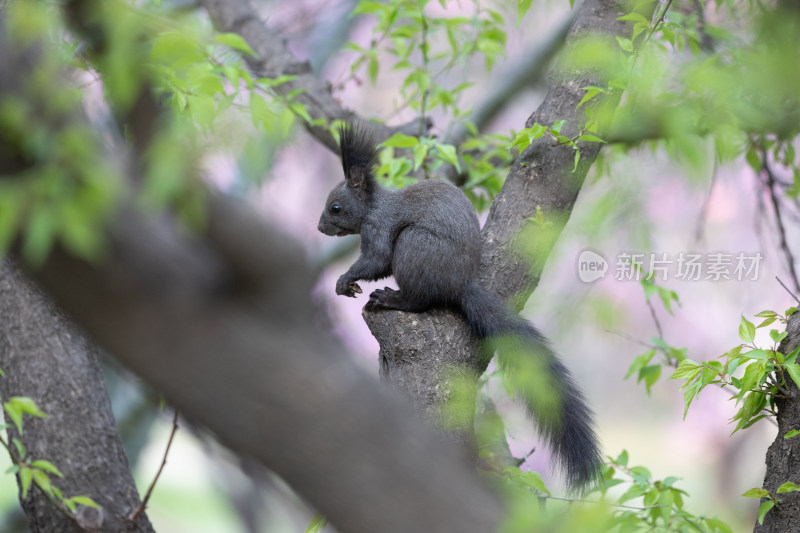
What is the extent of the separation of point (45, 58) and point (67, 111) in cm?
14

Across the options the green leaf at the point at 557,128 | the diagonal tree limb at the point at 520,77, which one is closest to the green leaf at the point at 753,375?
the green leaf at the point at 557,128

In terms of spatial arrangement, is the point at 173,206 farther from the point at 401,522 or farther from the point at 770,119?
the point at 770,119

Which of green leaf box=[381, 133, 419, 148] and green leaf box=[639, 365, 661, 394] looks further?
green leaf box=[381, 133, 419, 148]

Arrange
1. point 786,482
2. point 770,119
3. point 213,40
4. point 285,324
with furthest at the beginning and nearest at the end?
point 213,40 → point 770,119 → point 786,482 → point 285,324

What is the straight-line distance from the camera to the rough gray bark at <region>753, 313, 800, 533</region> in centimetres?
189

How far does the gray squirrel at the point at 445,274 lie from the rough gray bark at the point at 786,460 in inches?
17.7

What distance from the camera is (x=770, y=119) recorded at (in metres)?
1.95

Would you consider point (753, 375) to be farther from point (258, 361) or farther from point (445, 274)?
point (258, 361)

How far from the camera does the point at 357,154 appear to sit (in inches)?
117

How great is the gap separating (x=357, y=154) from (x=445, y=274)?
2.54 feet

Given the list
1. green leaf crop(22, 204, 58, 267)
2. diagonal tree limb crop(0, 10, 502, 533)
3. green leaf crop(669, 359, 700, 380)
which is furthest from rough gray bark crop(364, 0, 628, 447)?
green leaf crop(22, 204, 58, 267)

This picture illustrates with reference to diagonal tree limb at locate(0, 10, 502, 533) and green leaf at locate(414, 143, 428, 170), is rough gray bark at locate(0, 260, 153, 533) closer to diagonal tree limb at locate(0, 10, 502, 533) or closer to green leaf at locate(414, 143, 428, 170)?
green leaf at locate(414, 143, 428, 170)

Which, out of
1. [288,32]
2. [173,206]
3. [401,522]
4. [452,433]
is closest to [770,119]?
[452,433]

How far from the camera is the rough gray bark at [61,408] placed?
229cm
